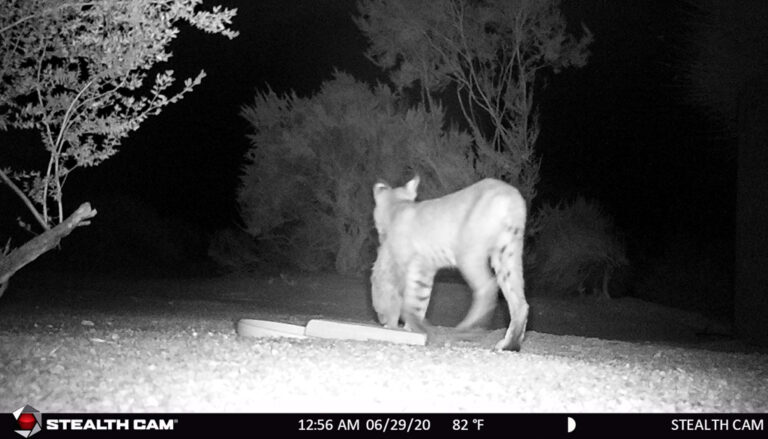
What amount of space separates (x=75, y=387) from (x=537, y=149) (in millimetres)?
23869

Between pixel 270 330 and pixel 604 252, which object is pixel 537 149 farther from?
pixel 270 330

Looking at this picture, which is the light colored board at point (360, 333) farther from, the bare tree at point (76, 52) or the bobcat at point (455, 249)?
the bare tree at point (76, 52)

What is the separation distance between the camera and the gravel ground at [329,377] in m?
5.02

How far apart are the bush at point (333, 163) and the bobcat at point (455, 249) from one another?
40.2 ft

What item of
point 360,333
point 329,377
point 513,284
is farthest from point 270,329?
point 329,377

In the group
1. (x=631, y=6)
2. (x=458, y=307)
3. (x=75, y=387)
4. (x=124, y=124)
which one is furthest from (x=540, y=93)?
(x=75, y=387)

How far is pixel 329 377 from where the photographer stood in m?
5.73

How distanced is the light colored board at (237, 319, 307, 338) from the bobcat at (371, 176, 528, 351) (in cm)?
105

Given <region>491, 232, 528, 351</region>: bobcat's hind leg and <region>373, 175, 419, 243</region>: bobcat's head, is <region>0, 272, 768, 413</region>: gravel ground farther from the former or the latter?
<region>373, 175, 419, 243</region>: bobcat's head

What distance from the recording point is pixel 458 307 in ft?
62.4

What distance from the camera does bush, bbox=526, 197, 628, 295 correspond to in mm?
20688

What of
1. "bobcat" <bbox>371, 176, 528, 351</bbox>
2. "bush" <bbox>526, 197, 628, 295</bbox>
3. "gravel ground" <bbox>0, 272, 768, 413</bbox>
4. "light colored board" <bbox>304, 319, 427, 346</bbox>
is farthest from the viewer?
"bush" <bbox>526, 197, 628, 295</bbox>
